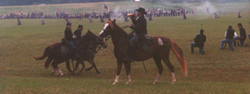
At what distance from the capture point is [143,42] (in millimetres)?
12172

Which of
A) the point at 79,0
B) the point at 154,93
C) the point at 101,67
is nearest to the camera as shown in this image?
the point at 154,93

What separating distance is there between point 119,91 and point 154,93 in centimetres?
107

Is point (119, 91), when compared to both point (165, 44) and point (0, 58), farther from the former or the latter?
point (0, 58)

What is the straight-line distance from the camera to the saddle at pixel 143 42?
39.7 ft

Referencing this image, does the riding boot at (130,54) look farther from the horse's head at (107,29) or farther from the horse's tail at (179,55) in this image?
the horse's tail at (179,55)

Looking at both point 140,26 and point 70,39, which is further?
point 70,39

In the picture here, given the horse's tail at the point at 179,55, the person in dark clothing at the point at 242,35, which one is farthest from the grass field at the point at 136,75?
the person in dark clothing at the point at 242,35

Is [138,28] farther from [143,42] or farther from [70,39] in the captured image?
[70,39]

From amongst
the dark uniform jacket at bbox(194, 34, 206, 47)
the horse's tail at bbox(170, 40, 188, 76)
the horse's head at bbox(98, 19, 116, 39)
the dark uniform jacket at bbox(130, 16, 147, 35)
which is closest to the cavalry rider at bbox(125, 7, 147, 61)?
the dark uniform jacket at bbox(130, 16, 147, 35)

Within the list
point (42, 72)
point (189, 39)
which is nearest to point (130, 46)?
point (42, 72)

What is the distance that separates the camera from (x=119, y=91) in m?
10.4

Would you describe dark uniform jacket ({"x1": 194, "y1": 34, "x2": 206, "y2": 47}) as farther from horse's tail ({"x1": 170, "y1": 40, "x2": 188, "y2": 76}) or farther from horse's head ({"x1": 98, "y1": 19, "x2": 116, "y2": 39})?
horse's head ({"x1": 98, "y1": 19, "x2": 116, "y2": 39})

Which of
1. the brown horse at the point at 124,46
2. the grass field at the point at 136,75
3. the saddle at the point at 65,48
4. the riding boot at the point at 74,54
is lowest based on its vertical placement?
the grass field at the point at 136,75

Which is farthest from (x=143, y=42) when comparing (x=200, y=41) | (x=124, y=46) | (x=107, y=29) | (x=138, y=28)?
(x=200, y=41)
